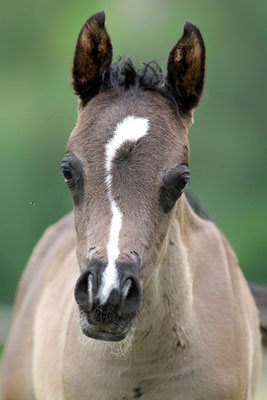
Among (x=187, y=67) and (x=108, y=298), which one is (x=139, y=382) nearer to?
(x=108, y=298)

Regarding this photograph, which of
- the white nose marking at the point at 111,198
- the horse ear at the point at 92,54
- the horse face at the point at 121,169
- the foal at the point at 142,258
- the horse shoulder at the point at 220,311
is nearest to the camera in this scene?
the white nose marking at the point at 111,198

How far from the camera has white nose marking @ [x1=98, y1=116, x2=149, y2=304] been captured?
445 centimetres

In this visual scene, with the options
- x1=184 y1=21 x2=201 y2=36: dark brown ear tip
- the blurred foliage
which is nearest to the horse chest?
x1=184 y1=21 x2=201 y2=36: dark brown ear tip

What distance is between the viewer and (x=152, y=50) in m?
24.5

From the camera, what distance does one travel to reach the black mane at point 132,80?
5305mm

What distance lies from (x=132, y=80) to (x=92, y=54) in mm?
268

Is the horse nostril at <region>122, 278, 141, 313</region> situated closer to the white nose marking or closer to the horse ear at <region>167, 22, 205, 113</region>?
the white nose marking

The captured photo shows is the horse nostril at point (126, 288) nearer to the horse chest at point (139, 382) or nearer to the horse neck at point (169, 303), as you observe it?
the horse neck at point (169, 303)

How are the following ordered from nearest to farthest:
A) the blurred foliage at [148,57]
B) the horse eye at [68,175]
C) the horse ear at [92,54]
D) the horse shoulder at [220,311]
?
the horse eye at [68,175] → the horse ear at [92,54] → the horse shoulder at [220,311] → the blurred foliage at [148,57]

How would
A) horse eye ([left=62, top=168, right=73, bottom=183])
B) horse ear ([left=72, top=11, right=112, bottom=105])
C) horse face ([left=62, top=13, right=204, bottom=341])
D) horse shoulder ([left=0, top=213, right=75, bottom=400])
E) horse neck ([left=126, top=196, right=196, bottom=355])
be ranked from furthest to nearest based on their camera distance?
1. horse shoulder ([left=0, top=213, right=75, bottom=400])
2. horse ear ([left=72, top=11, right=112, bottom=105])
3. horse neck ([left=126, top=196, right=196, bottom=355])
4. horse eye ([left=62, top=168, right=73, bottom=183])
5. horse face ([left=62, top=13, right=204, bottom=341])

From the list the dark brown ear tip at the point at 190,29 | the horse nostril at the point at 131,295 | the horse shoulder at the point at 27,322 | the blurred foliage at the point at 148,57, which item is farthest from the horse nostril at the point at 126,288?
the blurred foliage at the point at 148,57

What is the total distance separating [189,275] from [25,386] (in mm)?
2616

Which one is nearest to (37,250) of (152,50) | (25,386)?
(25,386)

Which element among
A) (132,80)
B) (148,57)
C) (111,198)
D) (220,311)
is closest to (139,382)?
(220,311)
